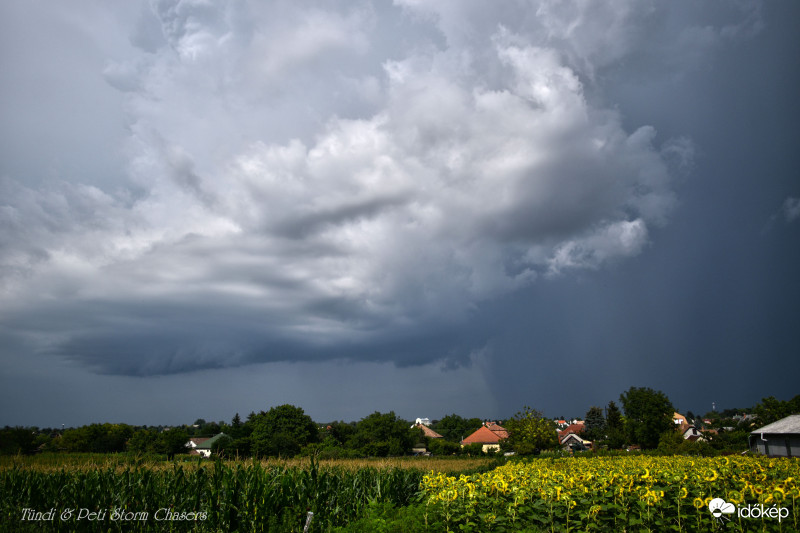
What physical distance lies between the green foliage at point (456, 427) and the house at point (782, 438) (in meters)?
110

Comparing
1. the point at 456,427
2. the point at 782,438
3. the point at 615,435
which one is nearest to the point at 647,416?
the point at 615,435

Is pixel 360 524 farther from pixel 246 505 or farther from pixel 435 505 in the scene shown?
pixel 246 505

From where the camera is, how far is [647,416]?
58688 mm

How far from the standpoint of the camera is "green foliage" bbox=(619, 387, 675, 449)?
57906mm

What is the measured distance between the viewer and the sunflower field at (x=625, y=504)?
6.30 metres

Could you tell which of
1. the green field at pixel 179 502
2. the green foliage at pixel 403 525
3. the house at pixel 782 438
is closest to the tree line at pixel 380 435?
the house at pixel 782 438

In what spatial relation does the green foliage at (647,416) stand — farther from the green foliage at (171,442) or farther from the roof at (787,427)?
the green foliage at (171,442)

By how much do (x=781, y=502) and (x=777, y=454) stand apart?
4022 centimetres

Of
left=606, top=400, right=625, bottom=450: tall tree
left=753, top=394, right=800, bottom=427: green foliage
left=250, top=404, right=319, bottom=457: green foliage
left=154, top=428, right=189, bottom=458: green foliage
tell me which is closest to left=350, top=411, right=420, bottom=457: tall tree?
left=250, top=404, right=319, bottom=457: green foliage

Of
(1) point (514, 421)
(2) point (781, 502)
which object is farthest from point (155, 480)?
(1) point (514, 421)

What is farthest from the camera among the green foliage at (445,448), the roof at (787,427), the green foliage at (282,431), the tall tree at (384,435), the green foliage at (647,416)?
the green foliage at (445,448)

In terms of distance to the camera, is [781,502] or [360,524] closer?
[781,502]

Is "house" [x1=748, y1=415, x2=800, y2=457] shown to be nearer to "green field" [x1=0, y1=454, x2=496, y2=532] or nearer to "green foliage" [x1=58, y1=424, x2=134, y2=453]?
"green field" [x1=0, y1=454, x2=496, y2=532]

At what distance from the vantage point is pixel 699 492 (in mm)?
6859
